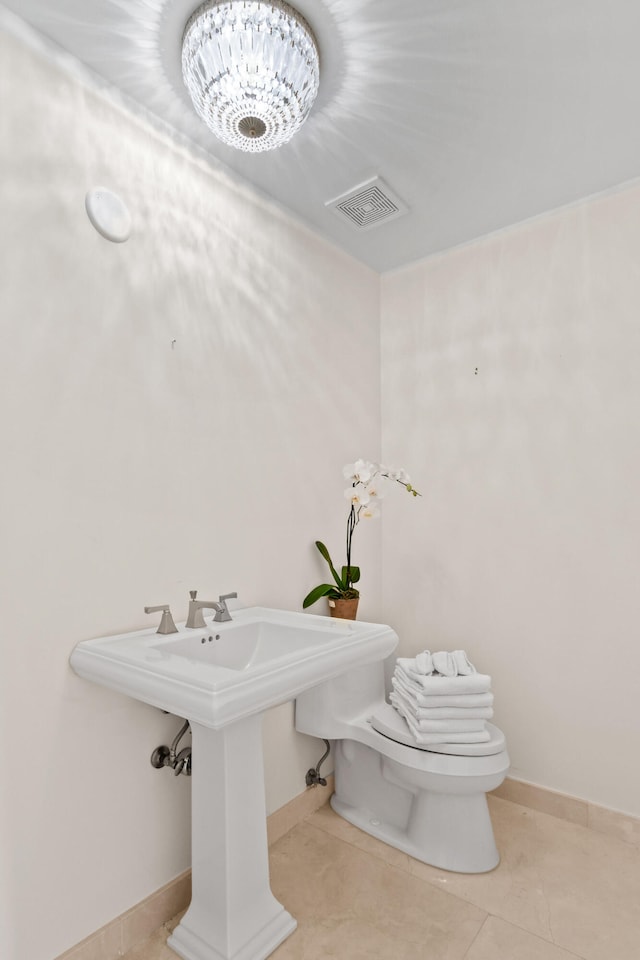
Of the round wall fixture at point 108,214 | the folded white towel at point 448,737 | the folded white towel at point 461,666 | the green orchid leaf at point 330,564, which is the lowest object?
the folded white towel at point 448,737

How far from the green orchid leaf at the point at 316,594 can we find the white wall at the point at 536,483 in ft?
1.70

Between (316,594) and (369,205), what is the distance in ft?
4.67

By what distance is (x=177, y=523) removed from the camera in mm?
1521

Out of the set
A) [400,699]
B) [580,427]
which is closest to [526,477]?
[580,427]

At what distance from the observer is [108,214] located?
53.8 inches

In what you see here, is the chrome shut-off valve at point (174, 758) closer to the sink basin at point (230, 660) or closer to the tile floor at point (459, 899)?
the sink basin at point (230, 660)

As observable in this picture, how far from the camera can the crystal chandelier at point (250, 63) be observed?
1.20 meters

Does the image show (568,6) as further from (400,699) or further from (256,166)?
(400,699)

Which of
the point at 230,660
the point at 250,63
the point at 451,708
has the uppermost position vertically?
the point at 250,63

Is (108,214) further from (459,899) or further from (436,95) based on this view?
(459,899)

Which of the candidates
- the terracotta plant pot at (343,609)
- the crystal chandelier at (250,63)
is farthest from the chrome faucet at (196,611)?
the crystal chandelier at (250,63)

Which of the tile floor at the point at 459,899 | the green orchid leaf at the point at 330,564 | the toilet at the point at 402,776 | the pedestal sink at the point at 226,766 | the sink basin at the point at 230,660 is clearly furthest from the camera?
the green orchid leaf at the point at 330,564

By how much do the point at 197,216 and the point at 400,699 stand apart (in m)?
1.71

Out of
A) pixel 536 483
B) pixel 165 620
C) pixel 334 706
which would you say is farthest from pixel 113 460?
pixel 536 483
